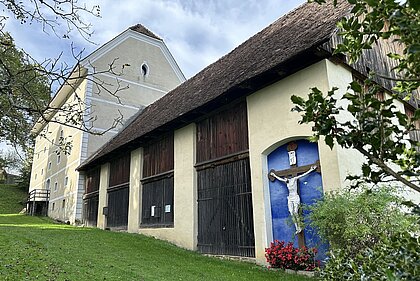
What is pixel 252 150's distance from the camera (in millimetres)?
8641

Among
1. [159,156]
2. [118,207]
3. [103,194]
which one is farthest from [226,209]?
[103,194]

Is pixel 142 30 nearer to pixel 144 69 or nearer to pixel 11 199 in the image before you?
pixel 144 69

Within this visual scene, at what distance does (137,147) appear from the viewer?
47.4 ft

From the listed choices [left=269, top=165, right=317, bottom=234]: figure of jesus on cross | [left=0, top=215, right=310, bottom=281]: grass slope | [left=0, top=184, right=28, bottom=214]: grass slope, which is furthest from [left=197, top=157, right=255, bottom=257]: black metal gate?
[left=0, top=184, right=28, bottom=214]: grass slope

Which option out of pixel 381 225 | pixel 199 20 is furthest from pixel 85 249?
pixel 381 225

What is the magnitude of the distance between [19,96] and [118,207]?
12.4 m

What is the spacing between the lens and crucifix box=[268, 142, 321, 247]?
23.7 ft

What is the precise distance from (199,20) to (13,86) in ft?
14.6

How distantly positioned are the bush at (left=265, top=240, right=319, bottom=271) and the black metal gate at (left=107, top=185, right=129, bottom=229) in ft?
29.0

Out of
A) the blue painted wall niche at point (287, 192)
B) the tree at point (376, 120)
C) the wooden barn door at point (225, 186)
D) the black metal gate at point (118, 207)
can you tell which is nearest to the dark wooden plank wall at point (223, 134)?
the wooden barn door at point (225, 186)

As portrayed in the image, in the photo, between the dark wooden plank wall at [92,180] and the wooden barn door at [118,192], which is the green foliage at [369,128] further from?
the dark wooden plank wall at [92,180]

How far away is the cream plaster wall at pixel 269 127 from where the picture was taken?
7555mm

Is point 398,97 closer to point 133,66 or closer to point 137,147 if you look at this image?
point 137,147

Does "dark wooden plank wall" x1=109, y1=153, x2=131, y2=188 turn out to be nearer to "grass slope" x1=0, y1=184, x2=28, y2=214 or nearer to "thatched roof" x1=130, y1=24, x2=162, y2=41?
"thatched roof" x1=130, y1=24, x2=162, y2=41
